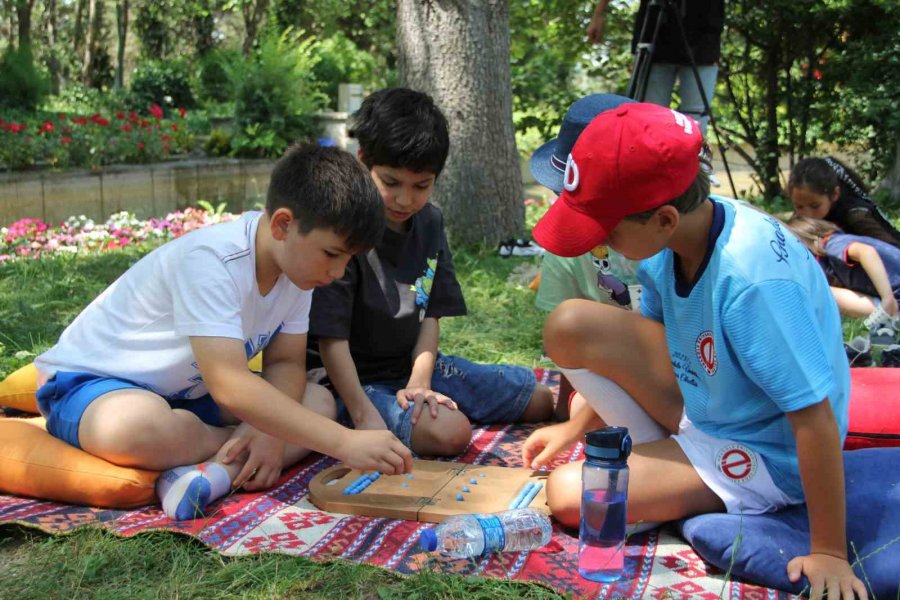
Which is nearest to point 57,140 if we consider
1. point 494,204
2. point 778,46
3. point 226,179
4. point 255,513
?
point 226,179

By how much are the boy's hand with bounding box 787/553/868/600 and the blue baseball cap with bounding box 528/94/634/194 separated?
131cm

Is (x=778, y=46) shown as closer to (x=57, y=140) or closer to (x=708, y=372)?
(x=57, y=140)

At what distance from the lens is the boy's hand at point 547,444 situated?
2645 mm

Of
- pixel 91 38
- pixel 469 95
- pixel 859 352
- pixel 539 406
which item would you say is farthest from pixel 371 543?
pixel 91 38

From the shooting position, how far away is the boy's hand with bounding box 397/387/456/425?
2807 millimetres

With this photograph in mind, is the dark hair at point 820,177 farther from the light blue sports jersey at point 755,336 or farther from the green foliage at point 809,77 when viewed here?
the green foliage at point 809,77

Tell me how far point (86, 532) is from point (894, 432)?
212 cm

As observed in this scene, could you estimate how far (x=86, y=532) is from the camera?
2225 mm

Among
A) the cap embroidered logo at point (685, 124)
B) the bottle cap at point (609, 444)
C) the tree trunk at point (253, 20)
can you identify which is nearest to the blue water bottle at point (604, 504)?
the bottle cap at point (609, 444)

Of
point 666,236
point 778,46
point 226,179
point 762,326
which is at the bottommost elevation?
point 226,179

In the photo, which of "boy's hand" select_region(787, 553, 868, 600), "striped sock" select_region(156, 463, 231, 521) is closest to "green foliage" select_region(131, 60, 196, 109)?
"striped sock" select_region(156, 463, 231, 521)

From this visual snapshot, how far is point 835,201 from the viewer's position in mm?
4770

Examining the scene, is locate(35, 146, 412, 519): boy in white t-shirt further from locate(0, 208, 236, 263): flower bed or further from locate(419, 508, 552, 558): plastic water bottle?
locate(0, 208, 236, 263): flower bed

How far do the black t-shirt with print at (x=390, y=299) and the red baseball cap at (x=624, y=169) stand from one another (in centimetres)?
105
